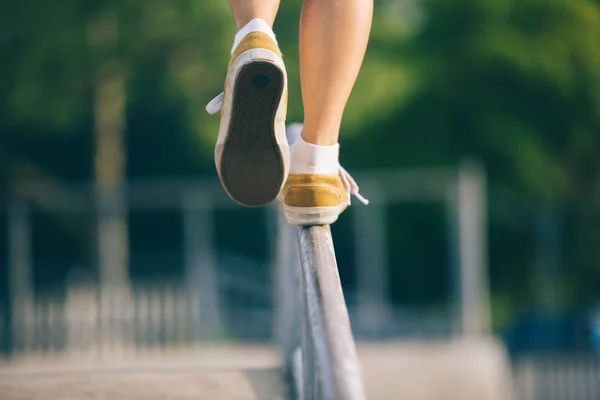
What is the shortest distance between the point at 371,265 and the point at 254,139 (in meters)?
9.11

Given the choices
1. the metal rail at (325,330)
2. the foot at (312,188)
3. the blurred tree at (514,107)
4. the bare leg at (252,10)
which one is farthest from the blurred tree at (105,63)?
the metal rail at (325,330)

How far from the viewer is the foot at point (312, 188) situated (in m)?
2.06

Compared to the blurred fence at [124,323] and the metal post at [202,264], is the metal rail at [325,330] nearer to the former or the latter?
the blurred fence at [124,323]

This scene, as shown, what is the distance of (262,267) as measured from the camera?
39.6 ft

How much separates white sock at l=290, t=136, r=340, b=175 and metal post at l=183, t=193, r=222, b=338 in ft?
26.9

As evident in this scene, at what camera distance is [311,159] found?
6.91ft

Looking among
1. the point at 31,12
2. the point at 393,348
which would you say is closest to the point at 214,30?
the point at 31,12

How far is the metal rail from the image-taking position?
1.39 m

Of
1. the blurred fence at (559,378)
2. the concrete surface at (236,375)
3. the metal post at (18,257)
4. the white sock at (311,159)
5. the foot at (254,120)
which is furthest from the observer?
the blurred fence at (559,378)

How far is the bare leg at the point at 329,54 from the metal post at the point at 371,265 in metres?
8.09

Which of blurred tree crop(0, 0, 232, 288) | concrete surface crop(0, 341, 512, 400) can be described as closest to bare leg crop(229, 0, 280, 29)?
concrete surface crop(0, 341, 512, 400)

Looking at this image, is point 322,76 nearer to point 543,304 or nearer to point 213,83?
point 213,83

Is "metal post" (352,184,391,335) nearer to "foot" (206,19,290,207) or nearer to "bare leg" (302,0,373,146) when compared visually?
"bare leg" (302,0,373,146)

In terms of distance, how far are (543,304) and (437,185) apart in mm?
7043
